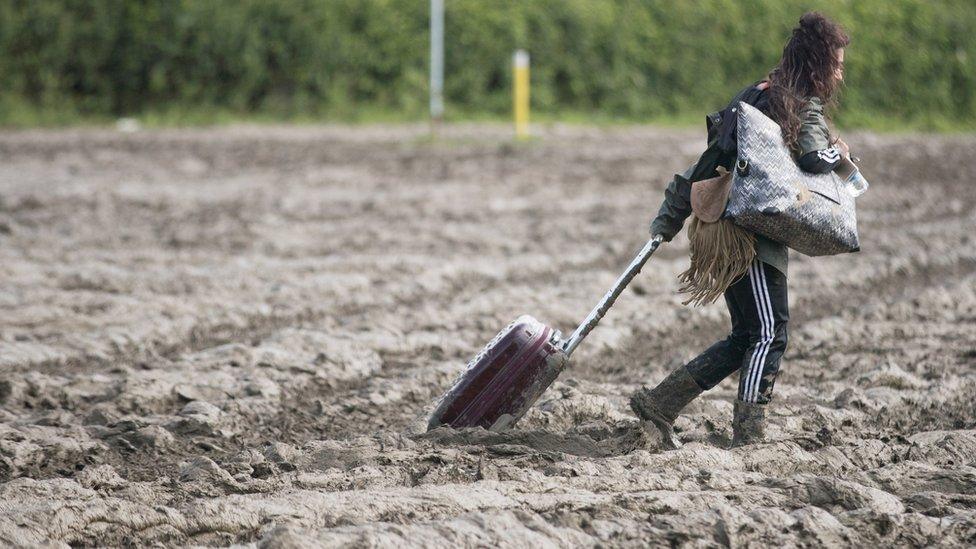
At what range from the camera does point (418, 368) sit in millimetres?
6465

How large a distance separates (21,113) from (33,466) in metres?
15.5

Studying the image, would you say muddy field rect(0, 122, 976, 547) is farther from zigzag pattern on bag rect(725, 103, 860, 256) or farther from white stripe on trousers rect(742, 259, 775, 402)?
zigzag pattern on bag rect(725, 103, 860, 256)

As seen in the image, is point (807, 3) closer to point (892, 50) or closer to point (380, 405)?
point (892, 50)

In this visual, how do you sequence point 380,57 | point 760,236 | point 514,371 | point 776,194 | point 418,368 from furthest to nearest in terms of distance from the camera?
point 380,57 → point 418,368 → point 514,371 → point 760,236 → point 776,194

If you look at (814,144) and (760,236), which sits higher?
(814,144)

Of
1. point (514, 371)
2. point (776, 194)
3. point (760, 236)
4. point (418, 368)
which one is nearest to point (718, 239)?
point (760, 236)

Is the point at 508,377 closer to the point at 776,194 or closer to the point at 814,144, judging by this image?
the point at 776,194

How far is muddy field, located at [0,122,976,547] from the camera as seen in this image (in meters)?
4.04

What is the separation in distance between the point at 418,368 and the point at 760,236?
2.37 metres

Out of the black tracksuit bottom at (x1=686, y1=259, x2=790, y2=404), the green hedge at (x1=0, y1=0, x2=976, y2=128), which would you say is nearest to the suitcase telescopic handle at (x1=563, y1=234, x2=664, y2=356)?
the black tracksuit bottom at (x1=686, y1=259, x2=790, y2=404)

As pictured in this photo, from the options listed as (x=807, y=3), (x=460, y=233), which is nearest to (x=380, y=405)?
(x=460, y=233)

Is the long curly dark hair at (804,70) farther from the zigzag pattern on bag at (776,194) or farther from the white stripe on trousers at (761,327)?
the white stripe on trousers at (761,327)

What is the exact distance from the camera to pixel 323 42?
19.7 meters

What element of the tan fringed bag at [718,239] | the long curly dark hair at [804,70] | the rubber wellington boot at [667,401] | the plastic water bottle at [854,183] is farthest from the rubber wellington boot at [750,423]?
the long curly dark hair at [804,70]
